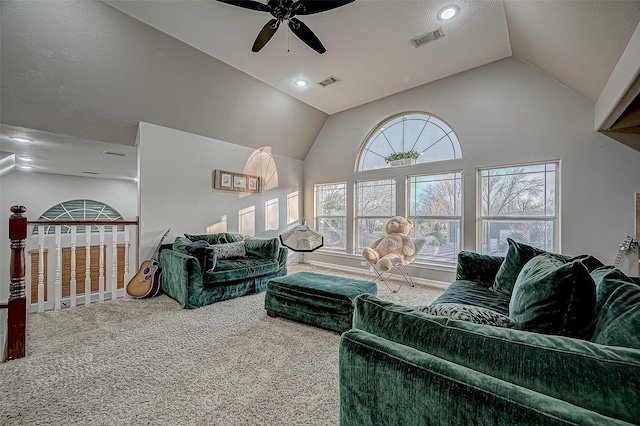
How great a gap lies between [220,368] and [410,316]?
5.26 ft

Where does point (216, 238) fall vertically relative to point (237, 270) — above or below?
above

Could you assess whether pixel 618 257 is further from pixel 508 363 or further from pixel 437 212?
pixel 508 363

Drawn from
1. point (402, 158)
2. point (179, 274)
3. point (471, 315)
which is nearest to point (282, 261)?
point (179, 274)

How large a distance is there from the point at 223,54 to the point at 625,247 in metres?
5.25

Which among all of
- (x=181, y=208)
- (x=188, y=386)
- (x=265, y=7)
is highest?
(x=265, y=7)

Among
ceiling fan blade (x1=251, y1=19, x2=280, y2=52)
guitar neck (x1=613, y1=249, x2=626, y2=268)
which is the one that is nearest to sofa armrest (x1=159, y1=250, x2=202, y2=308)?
ceiling fan blade (x1=251, y1=19, x2=280, y2=52)

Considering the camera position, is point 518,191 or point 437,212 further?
point 437,212

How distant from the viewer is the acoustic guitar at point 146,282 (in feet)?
11.5

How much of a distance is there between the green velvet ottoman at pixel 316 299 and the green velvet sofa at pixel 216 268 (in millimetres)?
814

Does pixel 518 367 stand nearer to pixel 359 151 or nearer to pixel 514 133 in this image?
pixel 514 133

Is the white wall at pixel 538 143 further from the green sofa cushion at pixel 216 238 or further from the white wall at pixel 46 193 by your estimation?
the white wall at pixel 46 193

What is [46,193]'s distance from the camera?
6.56 metres

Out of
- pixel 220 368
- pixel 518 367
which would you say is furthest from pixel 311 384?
pixel 518 367

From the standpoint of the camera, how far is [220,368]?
6.43 ft
